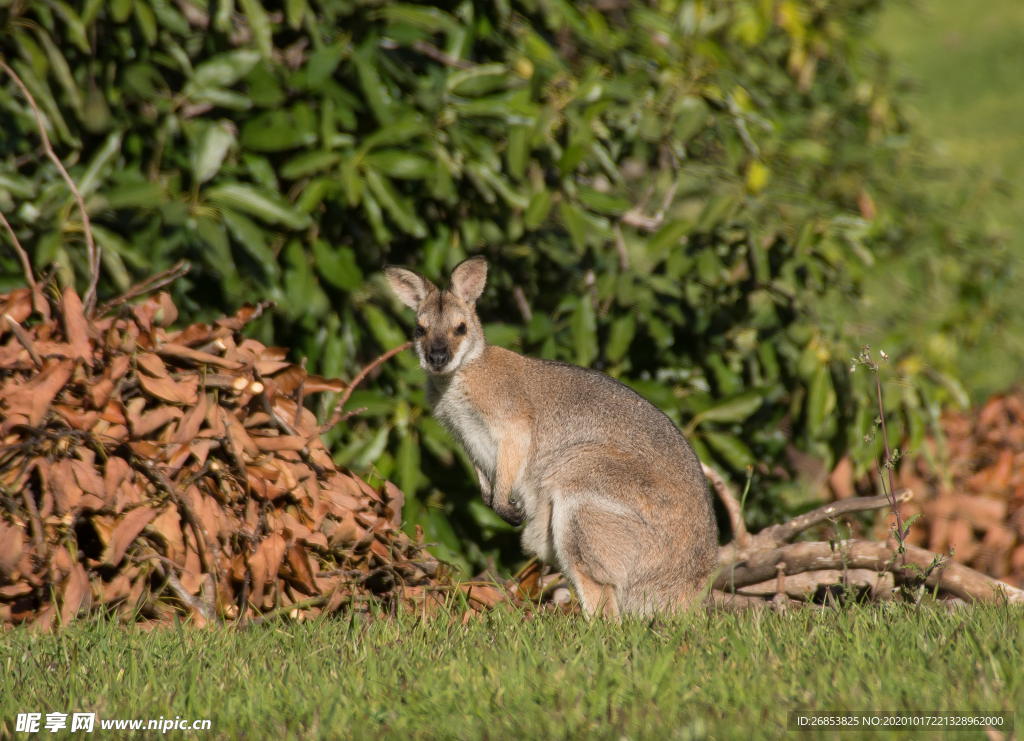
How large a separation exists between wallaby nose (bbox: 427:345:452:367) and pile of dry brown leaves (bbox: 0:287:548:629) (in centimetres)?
64

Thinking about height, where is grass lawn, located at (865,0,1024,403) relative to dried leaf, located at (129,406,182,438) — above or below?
below

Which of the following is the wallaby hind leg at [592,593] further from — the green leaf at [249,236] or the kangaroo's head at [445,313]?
the green leaf at [249,236]

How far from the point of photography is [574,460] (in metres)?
4.58

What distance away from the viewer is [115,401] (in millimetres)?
4000

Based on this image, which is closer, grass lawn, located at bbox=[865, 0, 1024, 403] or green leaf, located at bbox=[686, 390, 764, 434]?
green leaf, located at bbox=[686, 390, 764, 434]

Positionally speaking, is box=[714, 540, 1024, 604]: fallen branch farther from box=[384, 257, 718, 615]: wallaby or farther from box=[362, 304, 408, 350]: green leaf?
box=[362, 304, 408, 350]: green leaf

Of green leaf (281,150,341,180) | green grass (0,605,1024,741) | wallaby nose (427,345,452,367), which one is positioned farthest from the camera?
wallaby nose (427,345,452,367)

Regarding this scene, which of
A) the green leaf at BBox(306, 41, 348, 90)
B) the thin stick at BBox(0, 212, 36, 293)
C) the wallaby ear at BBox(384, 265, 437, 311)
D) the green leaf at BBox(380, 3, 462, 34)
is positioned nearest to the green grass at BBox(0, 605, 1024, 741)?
the thin stick at BBox(0, 212, 36, 293)

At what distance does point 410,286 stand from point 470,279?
327 millimetres

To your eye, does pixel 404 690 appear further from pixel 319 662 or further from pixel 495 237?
pixel 495 237

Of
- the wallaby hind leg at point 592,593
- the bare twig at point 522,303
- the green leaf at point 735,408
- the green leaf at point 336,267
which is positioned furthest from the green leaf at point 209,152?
the green leaf at point 735,408

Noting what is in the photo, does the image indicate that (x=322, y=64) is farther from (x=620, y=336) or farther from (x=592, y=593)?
(x=592, y=593)

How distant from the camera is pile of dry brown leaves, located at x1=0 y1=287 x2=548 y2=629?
3736mm

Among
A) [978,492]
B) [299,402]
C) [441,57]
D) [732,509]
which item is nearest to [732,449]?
[732,509]
